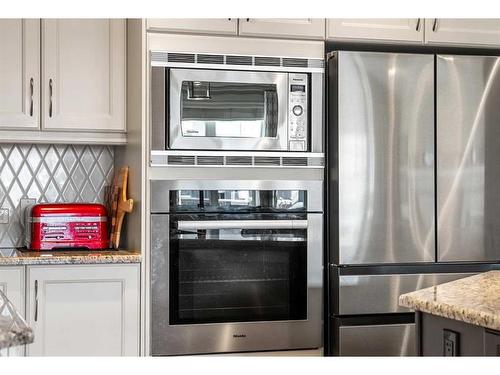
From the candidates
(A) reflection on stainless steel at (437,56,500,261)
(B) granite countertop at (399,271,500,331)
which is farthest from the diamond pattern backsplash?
(B) granite countertop at (399,271,500,331)

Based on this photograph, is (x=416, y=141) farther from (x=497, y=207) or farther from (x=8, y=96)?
(x=8, y=96)

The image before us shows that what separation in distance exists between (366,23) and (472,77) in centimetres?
56

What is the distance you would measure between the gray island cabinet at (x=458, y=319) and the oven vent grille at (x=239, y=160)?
3.96ft

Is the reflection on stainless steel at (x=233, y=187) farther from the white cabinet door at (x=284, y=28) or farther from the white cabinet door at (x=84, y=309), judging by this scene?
the white cabinet door at (x=284, y=28)

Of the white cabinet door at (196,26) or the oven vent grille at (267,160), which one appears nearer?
the white cabinet door at (196,26)

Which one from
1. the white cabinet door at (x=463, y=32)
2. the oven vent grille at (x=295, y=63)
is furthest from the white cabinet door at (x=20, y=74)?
the white cabinet door at (x=463, y=32)

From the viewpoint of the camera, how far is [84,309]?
3.02 metres

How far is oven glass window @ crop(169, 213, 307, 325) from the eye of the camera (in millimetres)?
3074

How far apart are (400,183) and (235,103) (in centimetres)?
82

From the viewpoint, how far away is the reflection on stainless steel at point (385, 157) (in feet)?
10.4

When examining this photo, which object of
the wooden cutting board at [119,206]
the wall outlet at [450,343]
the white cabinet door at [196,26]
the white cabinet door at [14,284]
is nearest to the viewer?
the wall outlet at [450,343]

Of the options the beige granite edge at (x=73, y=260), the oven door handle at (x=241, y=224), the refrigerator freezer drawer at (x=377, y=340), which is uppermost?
the oven door handle at (x=241, y=224)

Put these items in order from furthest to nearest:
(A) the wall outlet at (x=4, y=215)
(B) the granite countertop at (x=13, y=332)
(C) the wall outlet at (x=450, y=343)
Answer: (A) the wall outlet at (x=4, y=215)
(C) the wall outlet at (x=450, y=343)
(B) the granite countertop at (x=13, y=332)

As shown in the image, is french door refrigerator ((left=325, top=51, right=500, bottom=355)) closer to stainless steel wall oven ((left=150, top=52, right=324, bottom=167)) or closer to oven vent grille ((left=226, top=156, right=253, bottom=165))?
stainless steel wall oven ((left=150, top=52, right=324, bottom=167))
